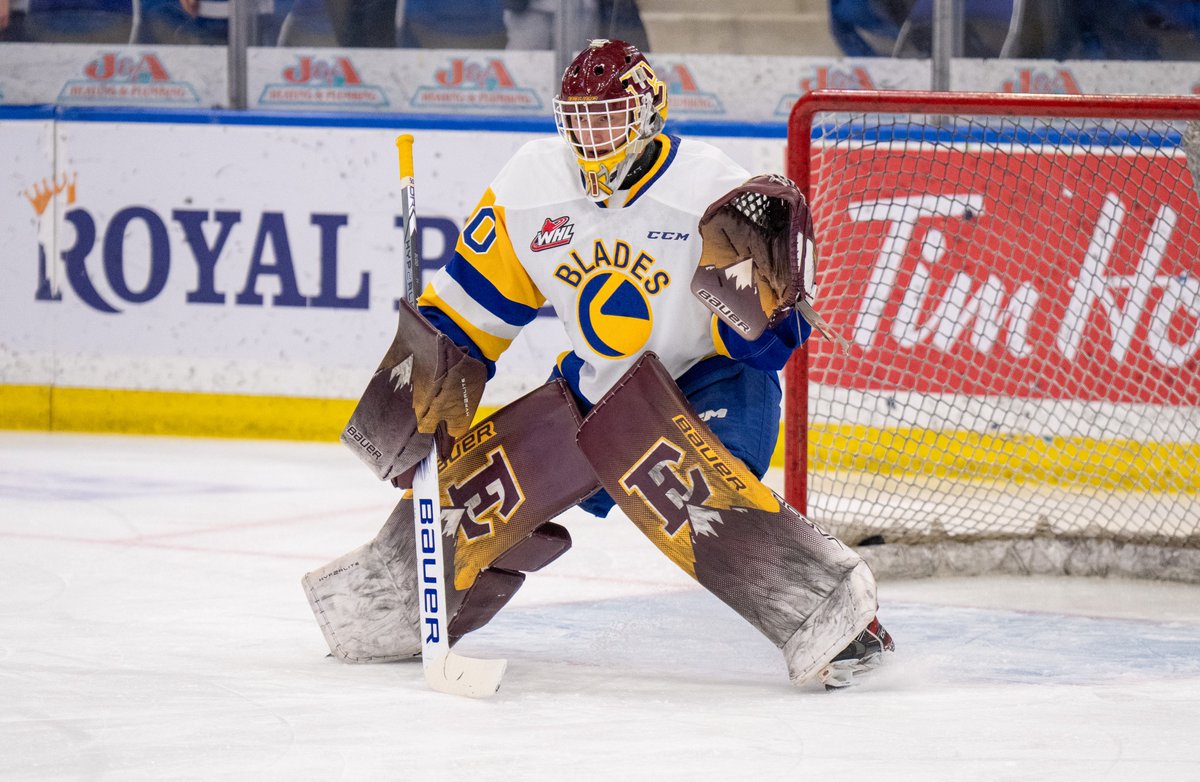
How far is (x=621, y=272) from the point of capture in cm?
279

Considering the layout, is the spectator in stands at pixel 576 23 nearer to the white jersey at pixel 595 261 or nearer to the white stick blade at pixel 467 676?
the white jersey at pixel 595 261

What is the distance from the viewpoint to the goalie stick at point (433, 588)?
269 centimetres

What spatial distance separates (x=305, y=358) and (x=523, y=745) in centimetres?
370

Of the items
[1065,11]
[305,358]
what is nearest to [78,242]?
[305,358]

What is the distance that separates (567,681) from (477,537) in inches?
11.0

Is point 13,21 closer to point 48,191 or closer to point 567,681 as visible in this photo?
point 48,191

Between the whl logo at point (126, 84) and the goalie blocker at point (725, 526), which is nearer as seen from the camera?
the goalie blocker at point (725, 526)

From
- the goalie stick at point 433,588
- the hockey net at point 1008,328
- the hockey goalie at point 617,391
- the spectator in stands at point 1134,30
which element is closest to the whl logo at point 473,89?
the hockey net at point 1008,328

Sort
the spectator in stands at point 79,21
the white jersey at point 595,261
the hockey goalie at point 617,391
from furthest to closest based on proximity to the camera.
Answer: the spectator in stands at point 79,21 → the white jersey at point 595,261 → the hockey goalie at point 617,391

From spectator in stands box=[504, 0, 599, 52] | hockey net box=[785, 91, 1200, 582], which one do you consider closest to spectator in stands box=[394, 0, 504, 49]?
spectator in stands box=[504, 0, 599, 52]

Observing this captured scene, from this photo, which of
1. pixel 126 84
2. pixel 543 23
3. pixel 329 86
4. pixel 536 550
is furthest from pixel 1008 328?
pixel 126 84

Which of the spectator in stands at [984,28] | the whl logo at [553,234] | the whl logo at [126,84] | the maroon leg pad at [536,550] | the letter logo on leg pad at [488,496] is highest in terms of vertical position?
the spectator in stands at [984,28]

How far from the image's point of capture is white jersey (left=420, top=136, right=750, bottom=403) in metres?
2.78

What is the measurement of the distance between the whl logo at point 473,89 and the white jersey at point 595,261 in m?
3.38
